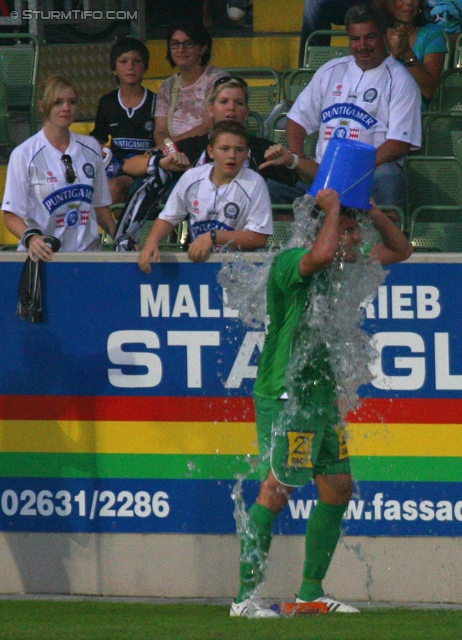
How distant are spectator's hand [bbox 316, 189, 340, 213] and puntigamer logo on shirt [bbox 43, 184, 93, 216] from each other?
211cm

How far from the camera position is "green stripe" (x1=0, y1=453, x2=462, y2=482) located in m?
5.41

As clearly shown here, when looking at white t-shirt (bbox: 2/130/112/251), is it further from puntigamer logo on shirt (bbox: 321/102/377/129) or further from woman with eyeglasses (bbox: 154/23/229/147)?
puntigamer logo on shirt (bbox: 321/102/377/129)

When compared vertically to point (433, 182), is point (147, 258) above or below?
below

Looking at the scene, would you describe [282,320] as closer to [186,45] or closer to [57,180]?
Answer: [57,180]

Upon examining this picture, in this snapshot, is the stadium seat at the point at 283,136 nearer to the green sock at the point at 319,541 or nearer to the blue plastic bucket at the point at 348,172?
the blue plastic bucket at the point at 348,172

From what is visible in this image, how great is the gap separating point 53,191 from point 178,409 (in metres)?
1.52

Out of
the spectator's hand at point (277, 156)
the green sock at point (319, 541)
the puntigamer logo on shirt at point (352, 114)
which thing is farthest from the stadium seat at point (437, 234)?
the green sock at point (319, 541)

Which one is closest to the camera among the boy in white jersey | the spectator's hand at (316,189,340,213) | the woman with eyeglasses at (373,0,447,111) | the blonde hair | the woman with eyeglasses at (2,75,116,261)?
the spectator's hand at (316,189,340,213)

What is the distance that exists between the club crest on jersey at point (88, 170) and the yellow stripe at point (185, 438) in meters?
1.53

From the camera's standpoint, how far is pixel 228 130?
583cm

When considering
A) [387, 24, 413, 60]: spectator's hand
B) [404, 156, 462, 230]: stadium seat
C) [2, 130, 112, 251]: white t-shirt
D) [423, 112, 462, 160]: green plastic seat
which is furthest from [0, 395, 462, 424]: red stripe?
[387, 24, 413, 60]: spectator's hand

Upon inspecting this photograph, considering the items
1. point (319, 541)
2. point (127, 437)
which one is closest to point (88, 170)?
point (127, 437)

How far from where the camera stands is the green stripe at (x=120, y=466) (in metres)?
5.56

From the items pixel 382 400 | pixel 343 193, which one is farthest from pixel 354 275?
pixel 382 400
